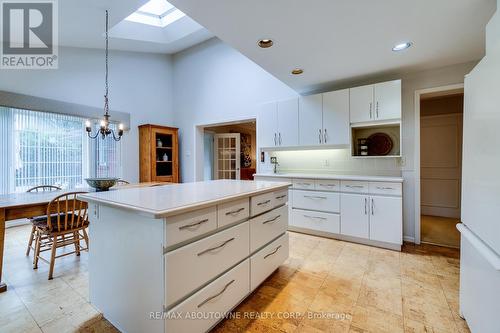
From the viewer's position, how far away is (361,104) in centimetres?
307

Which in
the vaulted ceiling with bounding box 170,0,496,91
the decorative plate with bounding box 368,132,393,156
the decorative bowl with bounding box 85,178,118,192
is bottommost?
the decorative bowl with bounding box 85,178,118,192

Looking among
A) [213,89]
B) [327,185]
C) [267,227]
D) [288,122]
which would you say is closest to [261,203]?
[267,227]

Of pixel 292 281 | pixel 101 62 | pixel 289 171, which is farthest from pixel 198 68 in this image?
pixel 292 281

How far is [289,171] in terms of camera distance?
4.08 metres

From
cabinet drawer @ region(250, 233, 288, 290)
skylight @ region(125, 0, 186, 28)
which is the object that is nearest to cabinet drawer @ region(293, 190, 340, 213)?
cabinet drawer @ region(250, 233, 288, 290)

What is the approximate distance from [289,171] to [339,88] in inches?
63.1

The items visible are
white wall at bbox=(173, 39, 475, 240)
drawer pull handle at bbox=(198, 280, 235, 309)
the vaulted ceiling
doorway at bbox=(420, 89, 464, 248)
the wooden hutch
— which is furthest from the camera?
the wooden hutch

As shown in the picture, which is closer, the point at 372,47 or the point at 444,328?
the point at 444,328

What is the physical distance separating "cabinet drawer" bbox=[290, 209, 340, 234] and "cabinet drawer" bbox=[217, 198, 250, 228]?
1.83 meters

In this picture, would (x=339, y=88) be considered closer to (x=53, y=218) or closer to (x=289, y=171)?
(x=289, y=171)

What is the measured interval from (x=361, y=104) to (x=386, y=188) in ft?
3.90

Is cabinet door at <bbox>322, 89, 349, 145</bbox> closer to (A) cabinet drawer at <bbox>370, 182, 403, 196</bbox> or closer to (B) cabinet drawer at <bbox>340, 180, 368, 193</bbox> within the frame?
(B) cabinet drawer at <bbox>340, 180, 368, 193</bbox>

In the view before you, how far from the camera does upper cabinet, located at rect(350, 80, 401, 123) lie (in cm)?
286

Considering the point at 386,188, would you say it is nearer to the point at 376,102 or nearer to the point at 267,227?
the point at 376,102
